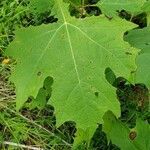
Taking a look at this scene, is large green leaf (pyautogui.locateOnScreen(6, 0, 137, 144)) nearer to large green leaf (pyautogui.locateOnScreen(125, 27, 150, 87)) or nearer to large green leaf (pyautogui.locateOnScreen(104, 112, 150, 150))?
large green leaf (pyautogui.locateOnScreen(125, 27, 150, 87))

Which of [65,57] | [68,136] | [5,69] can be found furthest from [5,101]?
[65,57]

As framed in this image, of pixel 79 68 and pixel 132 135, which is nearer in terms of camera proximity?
pixel 79 68

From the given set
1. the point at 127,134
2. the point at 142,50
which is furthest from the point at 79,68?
the point at 127,134

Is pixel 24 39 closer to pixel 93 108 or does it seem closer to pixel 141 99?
pixel 93 108

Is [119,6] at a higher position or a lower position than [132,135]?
higher

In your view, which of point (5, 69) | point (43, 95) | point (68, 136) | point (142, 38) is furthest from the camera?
point (5, 69)

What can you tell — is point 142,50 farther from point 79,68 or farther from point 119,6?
point 79,68
